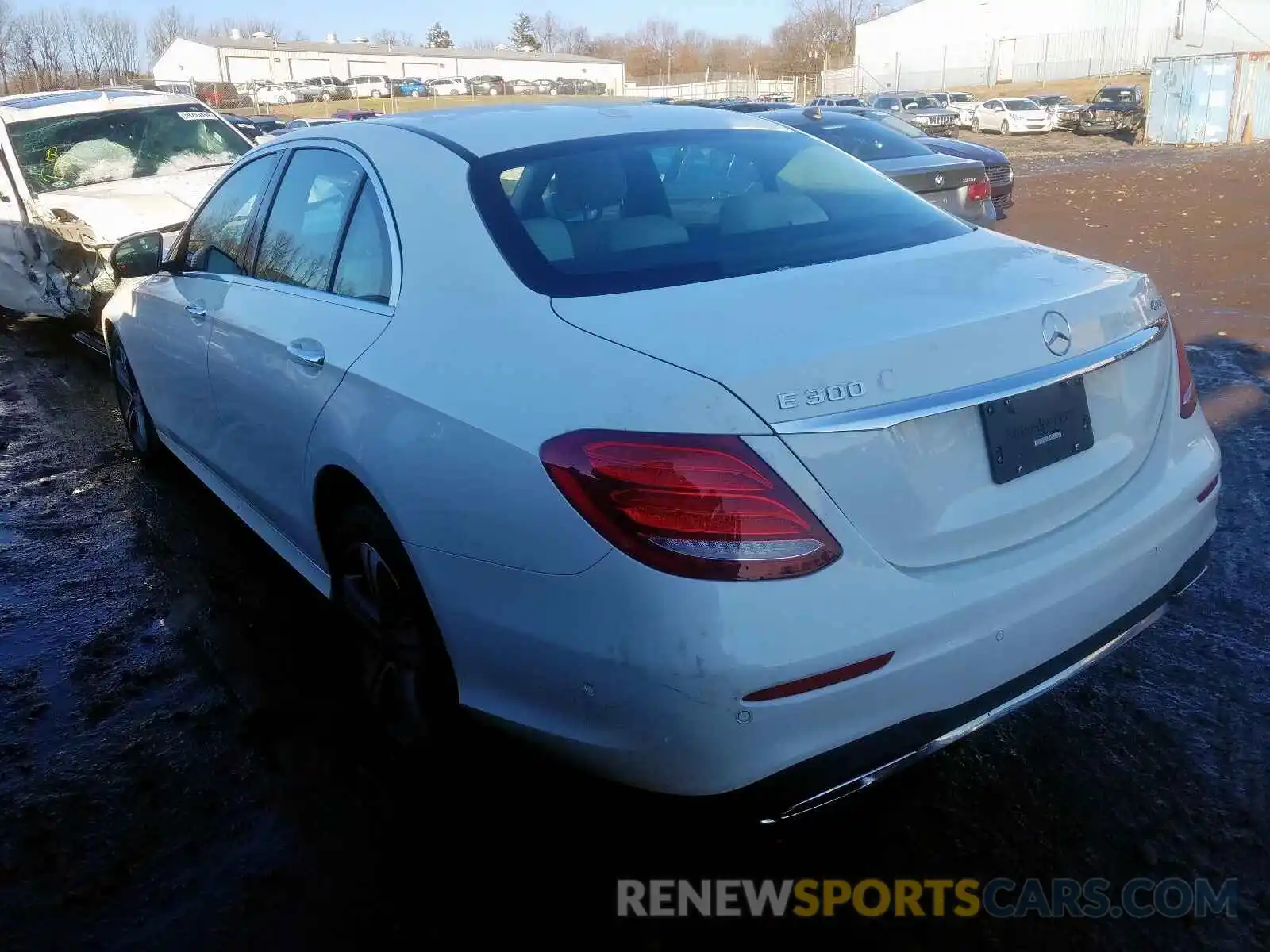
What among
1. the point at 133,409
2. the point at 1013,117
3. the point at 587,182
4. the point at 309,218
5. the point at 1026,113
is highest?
the point at 587,182

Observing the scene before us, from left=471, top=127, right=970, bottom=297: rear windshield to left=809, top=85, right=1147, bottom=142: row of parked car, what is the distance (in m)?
32.7

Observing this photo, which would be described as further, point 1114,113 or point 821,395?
point 1114,113

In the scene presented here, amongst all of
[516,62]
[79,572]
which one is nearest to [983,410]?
[79,572]

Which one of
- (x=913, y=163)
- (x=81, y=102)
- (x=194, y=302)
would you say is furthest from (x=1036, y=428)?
(x=81, y=102)

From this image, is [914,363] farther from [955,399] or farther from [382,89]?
[382,89]

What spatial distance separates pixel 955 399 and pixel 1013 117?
1534 inches

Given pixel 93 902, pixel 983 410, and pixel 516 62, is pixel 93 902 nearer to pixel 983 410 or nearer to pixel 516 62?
pixel 983 410

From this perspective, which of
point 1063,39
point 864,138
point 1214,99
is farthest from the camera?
point 1063,39

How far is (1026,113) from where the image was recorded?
36.9m

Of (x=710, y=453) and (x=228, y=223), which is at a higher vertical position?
(x=228, y=223)

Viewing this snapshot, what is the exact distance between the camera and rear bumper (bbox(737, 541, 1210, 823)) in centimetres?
207

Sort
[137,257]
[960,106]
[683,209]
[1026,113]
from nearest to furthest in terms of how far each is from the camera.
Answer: [683,209] → [137,257] → [1026,113] → [960,106]

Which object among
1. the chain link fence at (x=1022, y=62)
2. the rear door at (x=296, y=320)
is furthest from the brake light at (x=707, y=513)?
the chain link fence at (x=1022, y=62)

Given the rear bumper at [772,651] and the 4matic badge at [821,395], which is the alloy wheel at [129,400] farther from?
the 4matic badge at [821,395]
